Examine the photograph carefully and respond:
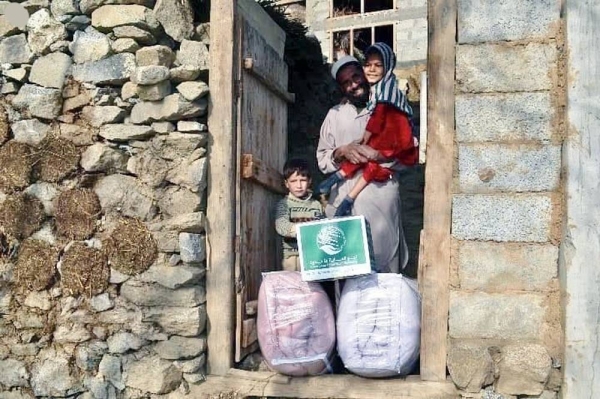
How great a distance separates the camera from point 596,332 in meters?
3.37

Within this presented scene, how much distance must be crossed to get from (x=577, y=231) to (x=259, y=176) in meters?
1.86

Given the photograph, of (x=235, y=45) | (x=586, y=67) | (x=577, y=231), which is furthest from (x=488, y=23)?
(x=235, y=45)

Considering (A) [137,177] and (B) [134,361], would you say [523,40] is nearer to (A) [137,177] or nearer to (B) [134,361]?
(A) [137,177]

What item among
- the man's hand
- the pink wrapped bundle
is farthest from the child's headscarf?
the pink wrapped bundle

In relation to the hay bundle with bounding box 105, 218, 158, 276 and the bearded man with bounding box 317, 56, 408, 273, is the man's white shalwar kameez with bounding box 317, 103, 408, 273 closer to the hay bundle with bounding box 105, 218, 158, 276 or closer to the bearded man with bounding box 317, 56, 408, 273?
the bearded man with bounding box 317, 56, 408, 273

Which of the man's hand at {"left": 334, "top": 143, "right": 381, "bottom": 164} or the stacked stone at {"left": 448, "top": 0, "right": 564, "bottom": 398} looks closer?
the stacked stone at {"left": 448, "top": 0, "right": 564, "bottom": 398}

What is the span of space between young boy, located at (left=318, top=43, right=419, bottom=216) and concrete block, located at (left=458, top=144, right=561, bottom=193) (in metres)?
0.60

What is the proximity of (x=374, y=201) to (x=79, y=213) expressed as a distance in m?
1.74

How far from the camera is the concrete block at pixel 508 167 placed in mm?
3535

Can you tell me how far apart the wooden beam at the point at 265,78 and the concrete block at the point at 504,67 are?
4.11ft

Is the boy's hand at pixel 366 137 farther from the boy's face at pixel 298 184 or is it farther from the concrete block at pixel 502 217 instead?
the concrete block at pixel 502 217

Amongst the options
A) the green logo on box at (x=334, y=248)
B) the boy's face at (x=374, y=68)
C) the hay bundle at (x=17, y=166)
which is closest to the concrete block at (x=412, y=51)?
the boy's face at (x=374, y=68)

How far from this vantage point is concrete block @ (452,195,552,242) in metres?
3.53

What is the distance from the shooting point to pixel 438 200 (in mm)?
3693
